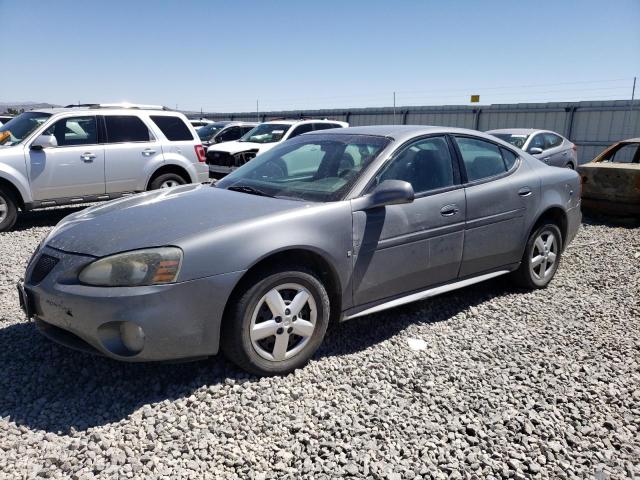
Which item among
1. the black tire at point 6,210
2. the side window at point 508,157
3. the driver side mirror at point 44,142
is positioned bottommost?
the black tire at point 6,210

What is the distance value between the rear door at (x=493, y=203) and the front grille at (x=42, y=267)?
295cm

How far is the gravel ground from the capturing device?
2602 millimetres

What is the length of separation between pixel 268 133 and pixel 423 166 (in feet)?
34.3

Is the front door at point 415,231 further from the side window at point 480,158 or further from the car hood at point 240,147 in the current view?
the car hood at point 240,147

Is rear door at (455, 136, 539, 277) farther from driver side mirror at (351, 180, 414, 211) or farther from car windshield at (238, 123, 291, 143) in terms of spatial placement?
car windshield at (238, 123, 291, 143)

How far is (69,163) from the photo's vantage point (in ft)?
26.4

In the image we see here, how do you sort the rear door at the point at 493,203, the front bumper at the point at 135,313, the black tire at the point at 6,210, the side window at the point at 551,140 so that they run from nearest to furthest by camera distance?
the front bumper at the point at 135,313 → the rear door at the point at 493,203 → the black tire at the point at 6,210 → the side window at the point at 551,140

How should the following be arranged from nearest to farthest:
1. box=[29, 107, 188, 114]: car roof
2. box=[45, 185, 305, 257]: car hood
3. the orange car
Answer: box=[45, 185, 305, 257]: car hood < box=[29, 107, 188, 114]: car roof < the orange car

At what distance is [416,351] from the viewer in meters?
3.79

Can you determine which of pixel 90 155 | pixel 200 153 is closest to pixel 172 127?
pixel 200 153

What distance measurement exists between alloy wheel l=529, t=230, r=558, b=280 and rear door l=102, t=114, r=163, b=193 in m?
6.22

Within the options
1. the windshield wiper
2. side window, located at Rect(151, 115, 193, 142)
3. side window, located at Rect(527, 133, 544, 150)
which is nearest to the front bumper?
the windshield wiper

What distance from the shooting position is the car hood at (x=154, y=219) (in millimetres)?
3066

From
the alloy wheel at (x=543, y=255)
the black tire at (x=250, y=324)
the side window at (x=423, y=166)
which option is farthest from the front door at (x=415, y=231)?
the alloy wheel at (x=543, y=255)
